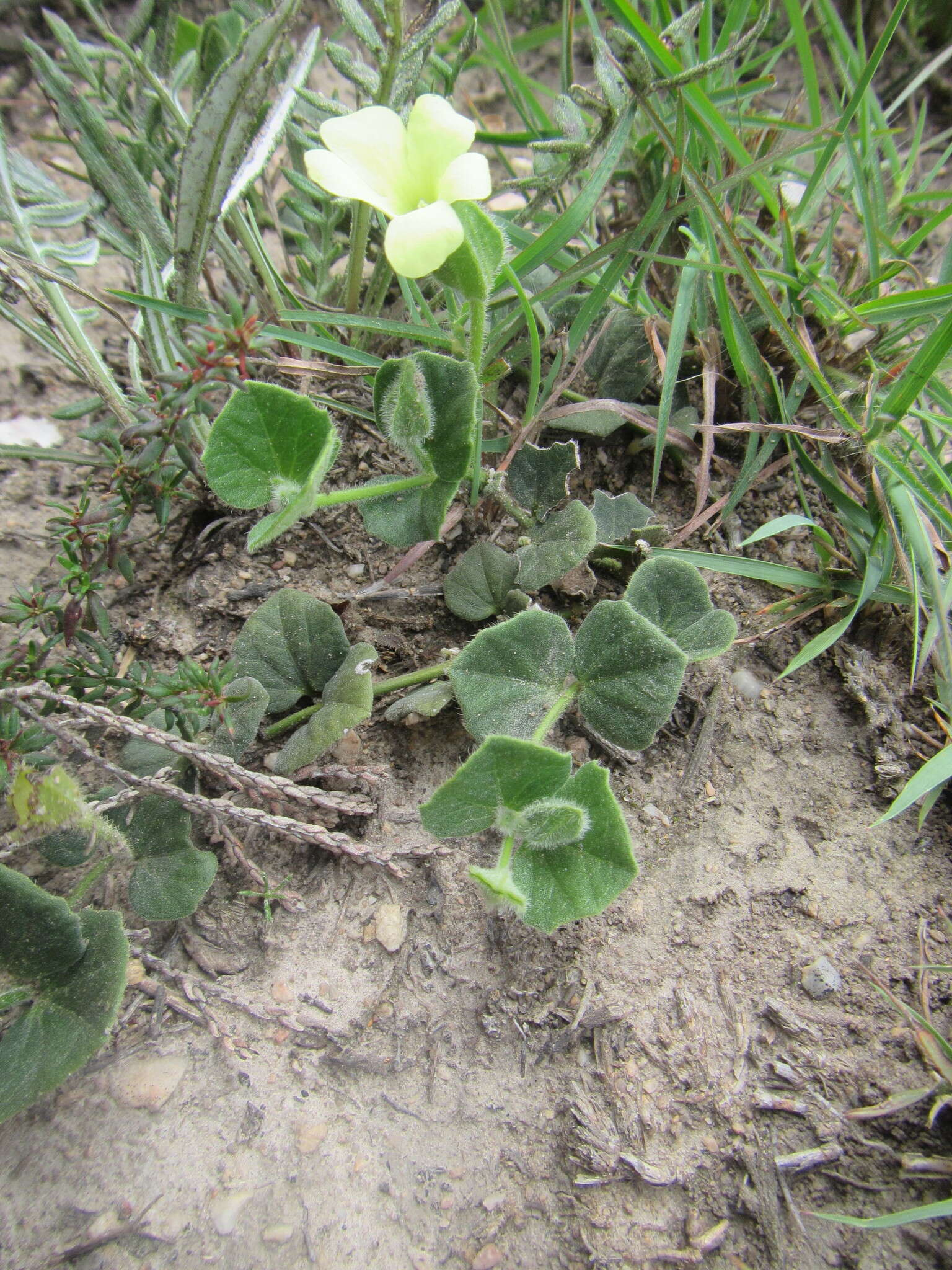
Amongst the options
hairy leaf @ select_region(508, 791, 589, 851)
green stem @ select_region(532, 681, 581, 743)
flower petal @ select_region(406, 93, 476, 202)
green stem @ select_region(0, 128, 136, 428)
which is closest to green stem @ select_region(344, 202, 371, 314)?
flower petal @ select_region(406, 93, 476, 202)

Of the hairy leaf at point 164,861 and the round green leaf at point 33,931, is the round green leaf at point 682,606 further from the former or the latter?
the round green leaf at point 33,931

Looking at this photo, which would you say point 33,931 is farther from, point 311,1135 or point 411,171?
point 411,171

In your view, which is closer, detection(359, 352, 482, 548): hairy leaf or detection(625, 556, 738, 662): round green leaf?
detection(359, 352, 482, 548): hairy leaf

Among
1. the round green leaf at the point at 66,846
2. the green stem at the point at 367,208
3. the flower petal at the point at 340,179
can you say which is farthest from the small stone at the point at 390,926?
the green stem at the point at 367,208

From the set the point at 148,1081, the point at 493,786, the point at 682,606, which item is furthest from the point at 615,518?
the point at 148,1081

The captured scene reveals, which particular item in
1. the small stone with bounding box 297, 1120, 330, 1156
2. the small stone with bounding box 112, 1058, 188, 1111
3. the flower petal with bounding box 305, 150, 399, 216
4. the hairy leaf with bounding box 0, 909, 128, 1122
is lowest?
the small stone with bounding box 112, 1058, 188, 1111

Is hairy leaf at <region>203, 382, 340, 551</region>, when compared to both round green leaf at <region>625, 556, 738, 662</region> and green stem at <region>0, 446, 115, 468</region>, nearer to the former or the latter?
green stem at <region>0, 446, 115, 468</region>
